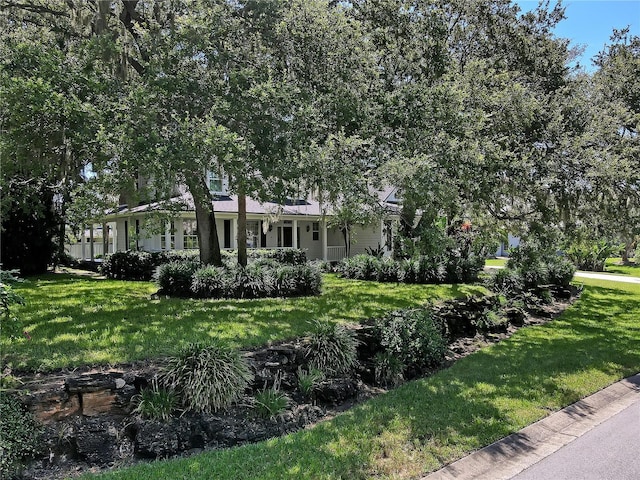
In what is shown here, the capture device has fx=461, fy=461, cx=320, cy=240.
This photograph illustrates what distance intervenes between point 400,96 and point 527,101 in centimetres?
428

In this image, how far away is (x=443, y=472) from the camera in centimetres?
413

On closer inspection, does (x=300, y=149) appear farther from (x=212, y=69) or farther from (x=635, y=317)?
(x=635, y=317)

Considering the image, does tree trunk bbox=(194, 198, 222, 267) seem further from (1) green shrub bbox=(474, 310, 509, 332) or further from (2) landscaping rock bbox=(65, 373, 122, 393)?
(2) landscaping rock bbox=(65, 373, 122, 393)

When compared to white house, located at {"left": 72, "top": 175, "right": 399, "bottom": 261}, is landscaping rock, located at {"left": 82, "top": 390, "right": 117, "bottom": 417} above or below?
below

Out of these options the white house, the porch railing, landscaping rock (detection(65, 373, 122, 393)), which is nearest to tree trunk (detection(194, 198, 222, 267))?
the white house

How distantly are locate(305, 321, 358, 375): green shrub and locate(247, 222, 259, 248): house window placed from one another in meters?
17.1

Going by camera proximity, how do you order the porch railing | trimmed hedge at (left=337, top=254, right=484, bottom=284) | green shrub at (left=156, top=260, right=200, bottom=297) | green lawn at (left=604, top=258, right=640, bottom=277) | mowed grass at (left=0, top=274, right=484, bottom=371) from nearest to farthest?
mowed grass at (left=0, top=274, right=484, bottom=371)
green shrub at (left=156, top=260, right=200, bottom=297)
trimmed hedge at (left=337, top=254, right=484, bottom=284)
green lawn at (left=604, top=258, right=640, bottom=277)
the porch railing

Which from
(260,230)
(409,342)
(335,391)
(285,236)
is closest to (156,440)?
(335,391)

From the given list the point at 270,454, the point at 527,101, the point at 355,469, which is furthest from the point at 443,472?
the point at 527,101

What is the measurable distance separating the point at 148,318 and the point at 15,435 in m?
4.23

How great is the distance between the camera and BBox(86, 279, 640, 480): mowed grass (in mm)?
4059

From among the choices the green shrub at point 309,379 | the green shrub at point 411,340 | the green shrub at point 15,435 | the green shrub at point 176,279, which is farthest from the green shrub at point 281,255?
the green shrub at point 15,435

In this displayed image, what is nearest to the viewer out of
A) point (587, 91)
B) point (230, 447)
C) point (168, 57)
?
point (230, 447)

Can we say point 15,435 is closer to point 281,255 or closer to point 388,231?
point 388,231
